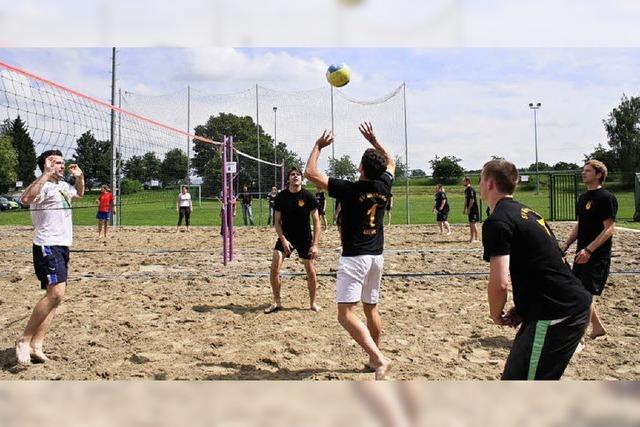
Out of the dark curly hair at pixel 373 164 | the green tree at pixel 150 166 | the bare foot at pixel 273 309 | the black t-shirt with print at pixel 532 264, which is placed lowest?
the bare foot at pixel 273 309

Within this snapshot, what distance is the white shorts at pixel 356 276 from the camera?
12.0 ft

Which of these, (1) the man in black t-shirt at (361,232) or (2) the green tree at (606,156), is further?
(2) the green tree at (606,156)

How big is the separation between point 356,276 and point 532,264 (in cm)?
150

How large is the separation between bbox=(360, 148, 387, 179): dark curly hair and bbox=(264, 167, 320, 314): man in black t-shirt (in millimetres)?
1903

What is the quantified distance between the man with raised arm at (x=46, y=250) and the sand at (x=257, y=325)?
0.62 feet

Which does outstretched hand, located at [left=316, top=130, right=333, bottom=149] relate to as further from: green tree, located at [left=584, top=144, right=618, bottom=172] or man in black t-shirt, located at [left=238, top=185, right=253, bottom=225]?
green tree, located at [left=584, top=144, right=618, bottom=172]

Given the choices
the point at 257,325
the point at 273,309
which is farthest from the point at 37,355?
the point at 273,309

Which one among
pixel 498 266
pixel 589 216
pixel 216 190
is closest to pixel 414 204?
pixel 216 190

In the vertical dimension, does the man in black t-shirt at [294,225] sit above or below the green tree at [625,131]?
below

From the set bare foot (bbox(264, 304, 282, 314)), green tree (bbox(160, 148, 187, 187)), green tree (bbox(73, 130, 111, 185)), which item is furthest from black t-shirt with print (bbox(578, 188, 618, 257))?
green tree (bbox(160, 148, 187, 187))

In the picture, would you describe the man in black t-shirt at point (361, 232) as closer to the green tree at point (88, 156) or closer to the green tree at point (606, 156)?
the green tree at point (88, 156)

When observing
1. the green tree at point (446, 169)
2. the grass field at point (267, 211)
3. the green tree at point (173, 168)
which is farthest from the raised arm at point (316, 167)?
the green tree at point (446, 169)

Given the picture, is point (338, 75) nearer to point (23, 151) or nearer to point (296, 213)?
point (296, 213)

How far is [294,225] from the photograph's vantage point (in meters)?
5.64
